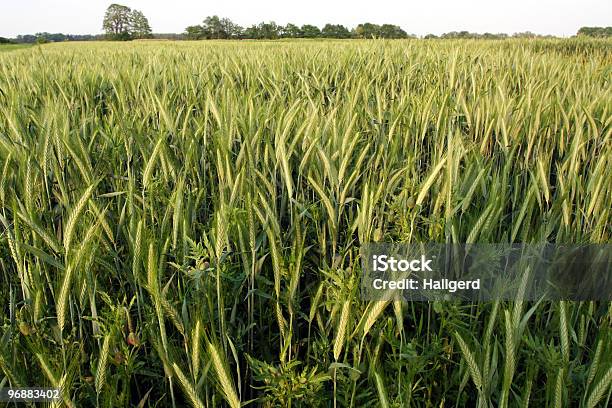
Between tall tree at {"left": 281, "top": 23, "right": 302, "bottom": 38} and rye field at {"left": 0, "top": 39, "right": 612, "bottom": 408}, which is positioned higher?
tall tree at {"left": 281, "top": 23, "right": 302, "bottom": 38}

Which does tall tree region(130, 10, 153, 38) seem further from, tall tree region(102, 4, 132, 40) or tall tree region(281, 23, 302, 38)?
tall tree region(281, 23, 302, 38)

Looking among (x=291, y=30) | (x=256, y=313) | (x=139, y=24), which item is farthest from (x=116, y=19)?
(x=256, y=313)

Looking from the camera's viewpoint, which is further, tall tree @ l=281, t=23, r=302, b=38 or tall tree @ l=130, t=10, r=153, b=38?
tall tree @ l=130, t=10, r=153, b=38

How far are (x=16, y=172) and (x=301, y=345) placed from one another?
74cm

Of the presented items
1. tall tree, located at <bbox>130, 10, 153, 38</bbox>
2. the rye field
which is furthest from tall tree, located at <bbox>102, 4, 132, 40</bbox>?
the rye field

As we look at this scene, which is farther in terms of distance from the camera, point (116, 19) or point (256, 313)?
point (116, 19)

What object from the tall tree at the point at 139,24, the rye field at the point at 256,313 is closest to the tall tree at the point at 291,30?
the tall tree at the point at 139,24

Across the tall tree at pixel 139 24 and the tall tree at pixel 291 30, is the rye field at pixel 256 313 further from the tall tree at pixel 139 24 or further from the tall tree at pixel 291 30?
the tall tree at pixel 139 24

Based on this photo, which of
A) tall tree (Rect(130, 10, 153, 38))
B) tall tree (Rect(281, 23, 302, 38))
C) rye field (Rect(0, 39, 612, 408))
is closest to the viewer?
rye field (Rect(0, 39, 612, 408))

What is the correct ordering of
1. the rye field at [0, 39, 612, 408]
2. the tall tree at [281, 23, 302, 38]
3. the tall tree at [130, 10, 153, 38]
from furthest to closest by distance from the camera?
the tall tree at [130, 10, 153, 38]
the tall tree at [281, 23, 302, 38]
the rye field at [0, 39, 612, 408]

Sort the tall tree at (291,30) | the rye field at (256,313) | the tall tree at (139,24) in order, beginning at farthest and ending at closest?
the tall tree at (139,24)
the tall tree at (291,30)
the rye field at (256,313)

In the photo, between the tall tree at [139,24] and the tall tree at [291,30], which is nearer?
the tall tree at [291,30]

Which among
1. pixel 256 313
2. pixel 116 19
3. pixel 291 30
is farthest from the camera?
pixel 116 19

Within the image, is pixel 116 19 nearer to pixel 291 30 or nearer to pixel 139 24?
pixel 139 24
